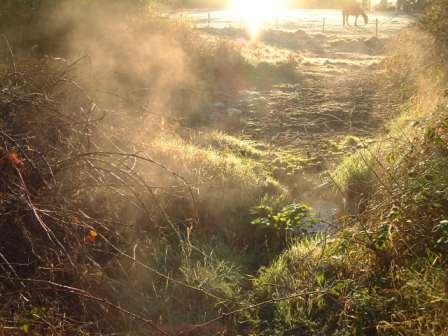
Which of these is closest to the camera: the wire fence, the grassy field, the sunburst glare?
the grassy field

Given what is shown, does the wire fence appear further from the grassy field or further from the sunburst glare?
the grassy field

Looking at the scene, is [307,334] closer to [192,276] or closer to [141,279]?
[192,276]

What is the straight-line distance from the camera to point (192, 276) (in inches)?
179

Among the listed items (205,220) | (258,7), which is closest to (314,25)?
(258,7)

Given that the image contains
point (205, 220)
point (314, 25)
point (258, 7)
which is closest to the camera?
point (205, 220)

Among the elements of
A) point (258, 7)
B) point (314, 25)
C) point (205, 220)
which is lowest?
point (205, 220)

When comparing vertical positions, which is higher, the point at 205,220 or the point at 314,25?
the point at 314,25

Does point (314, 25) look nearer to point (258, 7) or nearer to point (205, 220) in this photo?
point (258, 7)

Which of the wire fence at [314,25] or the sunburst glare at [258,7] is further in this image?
the sunburst glare at [258,7]

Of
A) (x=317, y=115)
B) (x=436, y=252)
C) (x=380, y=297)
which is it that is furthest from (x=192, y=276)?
(x=317, y=115)

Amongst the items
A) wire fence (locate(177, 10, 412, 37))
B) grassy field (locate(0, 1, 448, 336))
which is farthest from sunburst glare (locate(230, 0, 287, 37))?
grassy field (locate(0, 1, 448, 336))

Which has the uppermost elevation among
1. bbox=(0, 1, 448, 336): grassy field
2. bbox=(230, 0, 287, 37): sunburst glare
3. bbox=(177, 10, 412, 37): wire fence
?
bbox=(230, 0, 287, 37): sunburst glare

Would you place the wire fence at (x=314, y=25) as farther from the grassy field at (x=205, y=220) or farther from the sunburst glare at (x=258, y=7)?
the grassy field at (x=205, y=220)

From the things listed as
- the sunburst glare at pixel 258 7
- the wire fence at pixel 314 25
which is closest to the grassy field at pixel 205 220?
the wire fence at pixel 314 25
